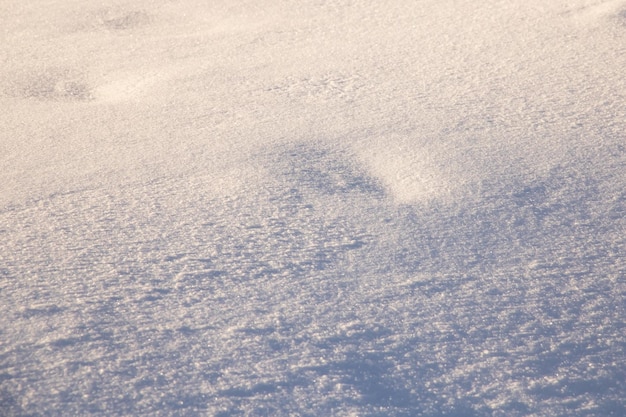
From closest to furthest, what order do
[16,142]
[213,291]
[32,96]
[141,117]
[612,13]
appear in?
[213,291] < [16,142] < [141,117] < [32,96] < [612,13]

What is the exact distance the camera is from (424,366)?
293 cm

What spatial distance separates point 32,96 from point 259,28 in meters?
2.41

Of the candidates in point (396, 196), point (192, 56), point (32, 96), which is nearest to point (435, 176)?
point (396, 196)

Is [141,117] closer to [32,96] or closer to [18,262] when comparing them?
[32,96]

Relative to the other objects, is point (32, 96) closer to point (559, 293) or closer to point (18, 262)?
point (18, 262)

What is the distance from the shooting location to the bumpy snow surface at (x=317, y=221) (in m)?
2.88

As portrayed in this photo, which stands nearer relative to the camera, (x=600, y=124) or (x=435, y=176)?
(x=435, y=176)

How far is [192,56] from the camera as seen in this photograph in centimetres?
602

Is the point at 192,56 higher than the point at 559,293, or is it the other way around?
the point at 192,56

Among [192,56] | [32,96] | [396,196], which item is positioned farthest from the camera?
[192,56]

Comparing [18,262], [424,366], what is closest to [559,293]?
[424,366]

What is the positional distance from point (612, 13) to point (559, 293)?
435 cm

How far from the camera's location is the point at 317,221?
3.87m

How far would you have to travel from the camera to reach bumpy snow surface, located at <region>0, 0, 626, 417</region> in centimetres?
288
